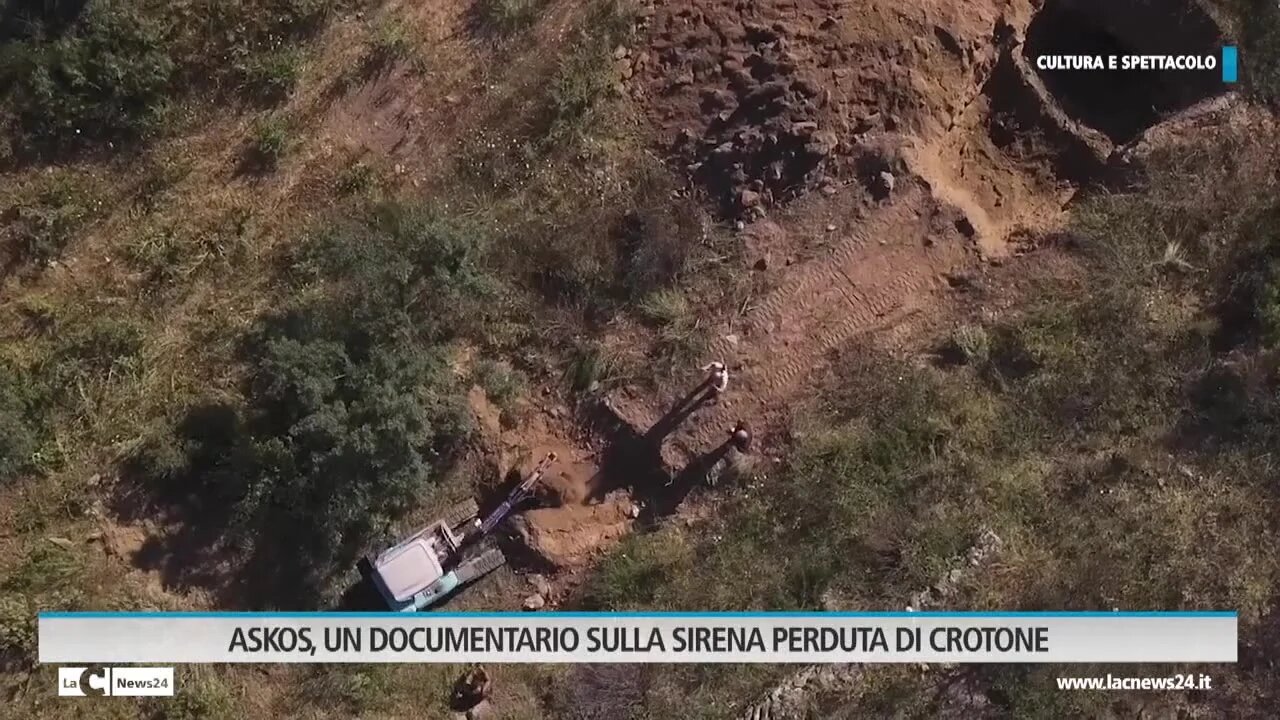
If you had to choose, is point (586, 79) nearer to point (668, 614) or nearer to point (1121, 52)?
point (668, 614)

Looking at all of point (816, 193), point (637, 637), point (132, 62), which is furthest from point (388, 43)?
point (637, 637)

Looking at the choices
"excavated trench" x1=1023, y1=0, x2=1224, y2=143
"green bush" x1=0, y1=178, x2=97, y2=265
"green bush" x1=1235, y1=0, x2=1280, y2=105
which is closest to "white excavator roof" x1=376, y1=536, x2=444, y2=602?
"green bush" x1=0, y1=178, x2=97, y2=265

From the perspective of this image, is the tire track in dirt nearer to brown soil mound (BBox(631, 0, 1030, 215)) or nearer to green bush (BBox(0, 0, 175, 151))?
brown soil mound (BBox(631, 0, 1030, 215))

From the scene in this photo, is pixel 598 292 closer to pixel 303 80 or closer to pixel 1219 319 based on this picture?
pixel 303 80

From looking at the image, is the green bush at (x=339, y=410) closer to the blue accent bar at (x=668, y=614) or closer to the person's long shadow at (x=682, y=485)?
the blue accent bar at (x=668, y=614)

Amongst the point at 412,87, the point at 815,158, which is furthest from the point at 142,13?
the point at 815,158
